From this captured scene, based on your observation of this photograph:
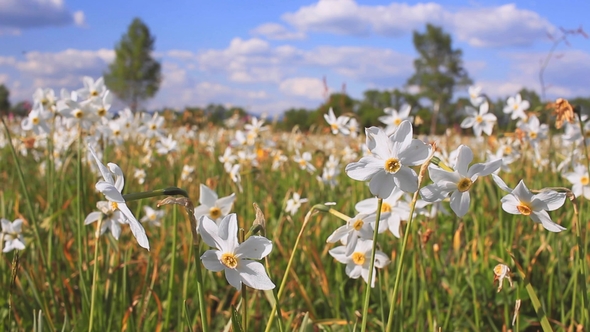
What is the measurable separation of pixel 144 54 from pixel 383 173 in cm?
5557

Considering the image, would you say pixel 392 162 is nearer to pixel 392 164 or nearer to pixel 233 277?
pixel 392 164

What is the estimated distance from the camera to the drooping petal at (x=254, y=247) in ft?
3.47

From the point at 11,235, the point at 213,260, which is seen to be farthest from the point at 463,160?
the point at 11,235

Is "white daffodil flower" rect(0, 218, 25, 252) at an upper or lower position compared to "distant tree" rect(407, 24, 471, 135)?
lower

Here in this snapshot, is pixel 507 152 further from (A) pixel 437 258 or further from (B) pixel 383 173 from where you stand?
(B) pixel 383 173

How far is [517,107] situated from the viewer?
3.51m

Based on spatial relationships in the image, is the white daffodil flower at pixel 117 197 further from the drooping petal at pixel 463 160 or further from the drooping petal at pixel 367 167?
the drooping petal at pixel 463 160

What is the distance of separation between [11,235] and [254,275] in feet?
5.43

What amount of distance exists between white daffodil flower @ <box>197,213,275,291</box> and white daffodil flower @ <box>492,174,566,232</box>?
0.60m

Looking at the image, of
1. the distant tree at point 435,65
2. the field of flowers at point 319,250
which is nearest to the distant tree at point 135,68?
the distant tree at point 435,65

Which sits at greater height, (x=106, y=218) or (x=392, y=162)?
(x=392, y=162)

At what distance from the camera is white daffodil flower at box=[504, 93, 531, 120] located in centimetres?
344

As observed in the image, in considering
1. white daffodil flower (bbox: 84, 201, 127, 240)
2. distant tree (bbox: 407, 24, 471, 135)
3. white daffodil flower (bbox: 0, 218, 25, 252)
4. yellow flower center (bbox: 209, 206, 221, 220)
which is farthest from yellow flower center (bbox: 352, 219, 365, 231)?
distant tree (bbox: 407, 24, 471, 135)

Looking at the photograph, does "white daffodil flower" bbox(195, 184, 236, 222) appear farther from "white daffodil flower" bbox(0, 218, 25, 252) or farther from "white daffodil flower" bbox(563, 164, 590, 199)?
"white daffodil flower" bbox(563, 164, 590, 199)
